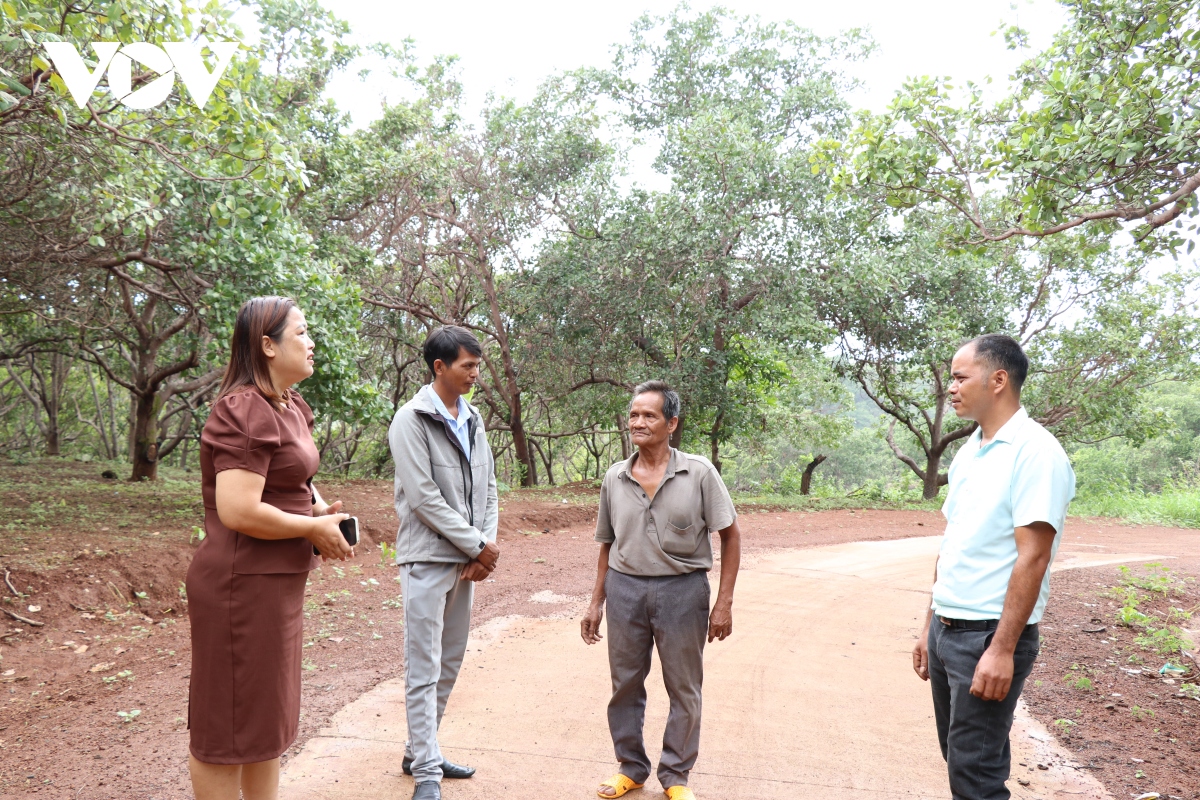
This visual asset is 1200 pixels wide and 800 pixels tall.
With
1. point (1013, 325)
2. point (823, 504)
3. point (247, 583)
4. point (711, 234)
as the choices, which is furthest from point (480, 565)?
point (1013, 325)

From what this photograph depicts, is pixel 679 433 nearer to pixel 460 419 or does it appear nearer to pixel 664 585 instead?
pixel 460 419

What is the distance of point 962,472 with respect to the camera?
323cm

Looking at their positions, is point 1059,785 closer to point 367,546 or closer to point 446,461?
point 446,461

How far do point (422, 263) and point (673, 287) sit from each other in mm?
5557

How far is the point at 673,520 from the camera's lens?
3768 mm

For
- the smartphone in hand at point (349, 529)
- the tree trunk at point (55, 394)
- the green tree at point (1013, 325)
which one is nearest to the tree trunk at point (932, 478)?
the green tree at point (1013, 325)

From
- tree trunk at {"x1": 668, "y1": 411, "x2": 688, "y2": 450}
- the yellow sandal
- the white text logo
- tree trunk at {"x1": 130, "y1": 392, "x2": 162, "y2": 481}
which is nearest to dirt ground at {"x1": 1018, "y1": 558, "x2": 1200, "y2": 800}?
the yellow sandal

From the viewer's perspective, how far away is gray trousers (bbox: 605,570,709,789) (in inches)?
148

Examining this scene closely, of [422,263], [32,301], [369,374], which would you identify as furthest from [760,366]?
[32,301]

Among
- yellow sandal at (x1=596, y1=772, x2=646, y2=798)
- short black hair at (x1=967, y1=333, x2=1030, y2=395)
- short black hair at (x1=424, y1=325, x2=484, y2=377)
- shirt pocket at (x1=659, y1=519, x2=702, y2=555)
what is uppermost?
short black hair at (x1=424, y1=325, x2=484, y2=377)

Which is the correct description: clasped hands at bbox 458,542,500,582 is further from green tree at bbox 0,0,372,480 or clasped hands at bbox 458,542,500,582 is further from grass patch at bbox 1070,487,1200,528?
grass patch at bbox 1070,487,1200,528

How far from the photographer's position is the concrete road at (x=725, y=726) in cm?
395

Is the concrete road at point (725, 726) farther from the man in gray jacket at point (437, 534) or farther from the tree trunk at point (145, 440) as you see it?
the tree trunk at point (145, 440)

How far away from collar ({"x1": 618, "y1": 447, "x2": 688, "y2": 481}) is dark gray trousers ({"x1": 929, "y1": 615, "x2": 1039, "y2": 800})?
1.29 m
